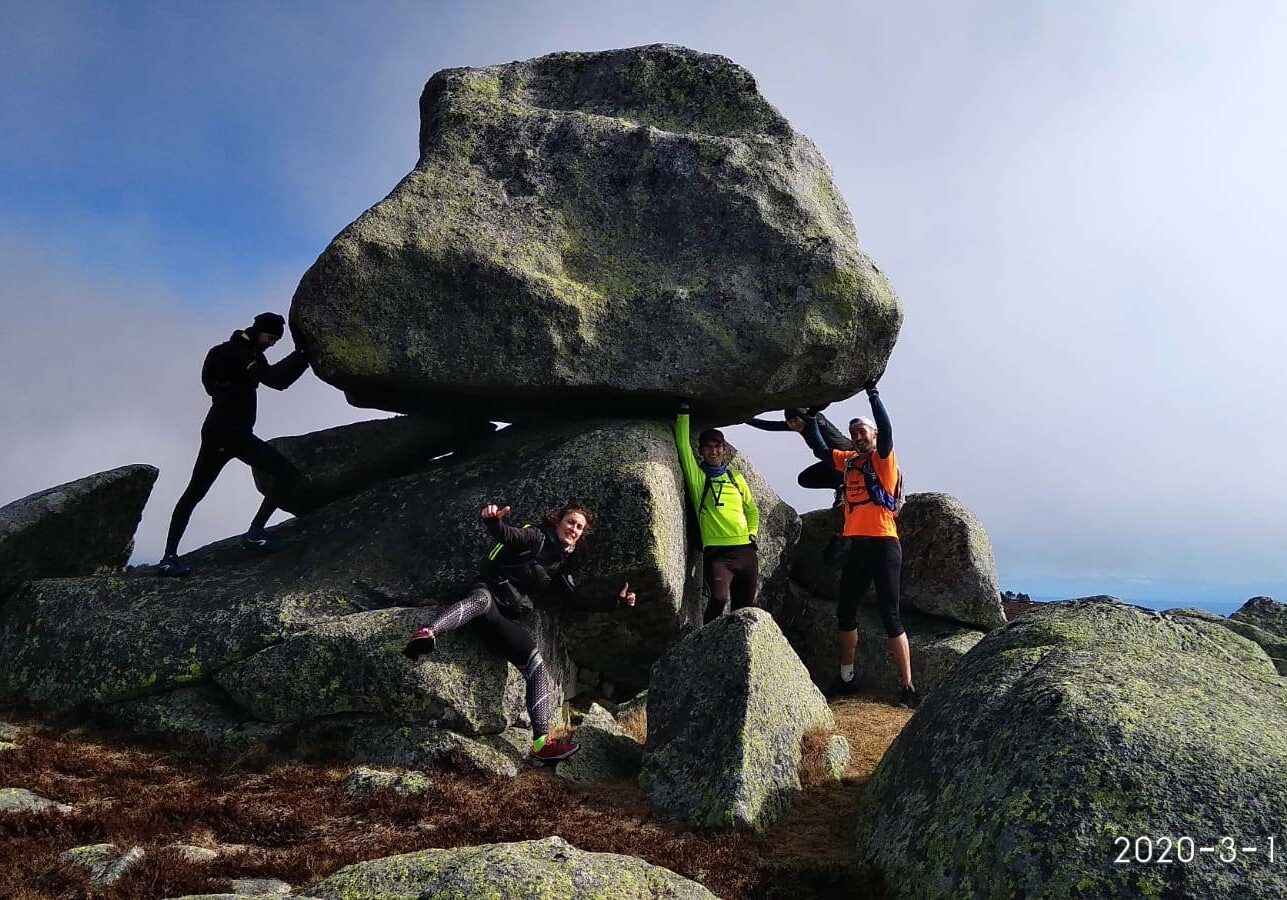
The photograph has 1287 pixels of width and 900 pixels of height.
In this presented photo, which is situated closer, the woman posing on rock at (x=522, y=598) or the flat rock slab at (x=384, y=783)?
the flat rock slab at (x=384, y=783)

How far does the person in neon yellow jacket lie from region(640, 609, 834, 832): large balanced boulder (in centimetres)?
379

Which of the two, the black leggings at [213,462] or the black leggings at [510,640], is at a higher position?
the black leggings at [213,462]

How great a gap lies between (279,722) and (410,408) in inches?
311

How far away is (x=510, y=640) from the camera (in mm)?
13438

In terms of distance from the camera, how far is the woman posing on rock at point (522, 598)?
1284 cm

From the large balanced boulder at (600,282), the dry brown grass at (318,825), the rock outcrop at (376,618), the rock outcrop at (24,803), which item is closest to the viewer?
the dry brown grass at (318,825)

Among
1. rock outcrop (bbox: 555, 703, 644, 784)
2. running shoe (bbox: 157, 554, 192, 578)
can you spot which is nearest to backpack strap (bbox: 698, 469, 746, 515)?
rock outcrop (bbox: 555, 703, 644, 784)

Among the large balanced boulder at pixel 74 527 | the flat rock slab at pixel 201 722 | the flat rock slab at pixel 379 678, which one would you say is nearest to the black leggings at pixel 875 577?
the flat rock slab at pixel 379 678

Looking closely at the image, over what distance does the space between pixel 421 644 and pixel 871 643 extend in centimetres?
1039

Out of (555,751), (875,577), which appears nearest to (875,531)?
(875,577)

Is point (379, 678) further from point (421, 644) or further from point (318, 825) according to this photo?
point (318, 825)

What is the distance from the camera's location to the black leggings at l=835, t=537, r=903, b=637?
16.6 meters

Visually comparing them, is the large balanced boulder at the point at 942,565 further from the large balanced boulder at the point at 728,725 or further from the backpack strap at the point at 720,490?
the large balanced boulder at the point at 728,725

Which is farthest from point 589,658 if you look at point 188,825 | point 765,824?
point 188,825
